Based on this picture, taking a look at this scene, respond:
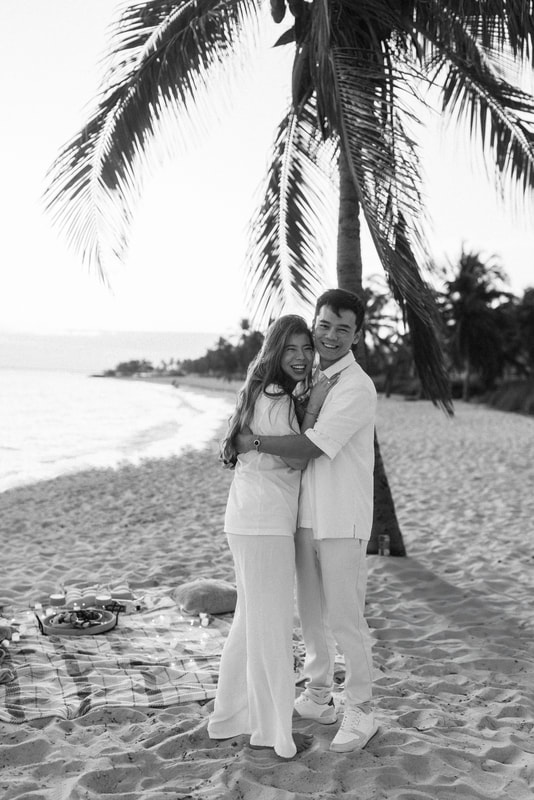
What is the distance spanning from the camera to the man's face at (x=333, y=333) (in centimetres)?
289

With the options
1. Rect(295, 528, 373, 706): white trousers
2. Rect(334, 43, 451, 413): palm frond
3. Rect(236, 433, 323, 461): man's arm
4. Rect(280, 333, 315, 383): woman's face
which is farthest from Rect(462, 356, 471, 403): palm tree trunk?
Rect(236, 433, 323, 461): man's arm

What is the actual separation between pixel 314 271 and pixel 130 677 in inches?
158

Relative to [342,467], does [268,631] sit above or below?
below

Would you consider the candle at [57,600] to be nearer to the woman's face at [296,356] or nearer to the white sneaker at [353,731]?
the white sneaker at [353,731]

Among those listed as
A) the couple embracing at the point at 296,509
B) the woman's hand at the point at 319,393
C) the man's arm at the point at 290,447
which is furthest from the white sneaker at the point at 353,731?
the woman's hand at the point at 319,393

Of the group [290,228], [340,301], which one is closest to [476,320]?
[290,228]

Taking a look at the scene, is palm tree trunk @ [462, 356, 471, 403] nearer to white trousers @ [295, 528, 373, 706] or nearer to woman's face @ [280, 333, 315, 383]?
white trousers @ [295, 528, 373, 706]

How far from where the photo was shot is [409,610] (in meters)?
4.89

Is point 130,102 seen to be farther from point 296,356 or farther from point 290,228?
point 296,356

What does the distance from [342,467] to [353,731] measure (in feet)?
3.81

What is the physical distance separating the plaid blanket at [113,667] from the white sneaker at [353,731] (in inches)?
34.0

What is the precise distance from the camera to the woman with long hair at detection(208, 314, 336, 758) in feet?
8.93

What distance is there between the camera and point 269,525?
2.70m

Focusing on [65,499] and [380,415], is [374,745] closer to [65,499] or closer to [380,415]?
[65,499]
